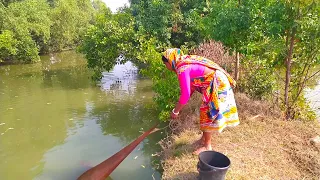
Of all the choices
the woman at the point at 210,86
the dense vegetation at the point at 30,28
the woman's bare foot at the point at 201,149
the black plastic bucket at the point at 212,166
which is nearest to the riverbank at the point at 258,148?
the woman's bare foot at the point at 201,149

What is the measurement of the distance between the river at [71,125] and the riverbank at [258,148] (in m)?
0.70

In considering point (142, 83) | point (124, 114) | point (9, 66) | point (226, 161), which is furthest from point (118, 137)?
point (9, 66)

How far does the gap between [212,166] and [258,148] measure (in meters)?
1.51

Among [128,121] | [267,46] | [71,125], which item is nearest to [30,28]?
[71,125]

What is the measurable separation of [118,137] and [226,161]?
135 inches

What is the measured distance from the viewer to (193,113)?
5512mm

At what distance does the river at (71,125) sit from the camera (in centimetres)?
472

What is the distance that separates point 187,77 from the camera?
316cm

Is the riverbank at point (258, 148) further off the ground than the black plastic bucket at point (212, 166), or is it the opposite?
the black plastic bucket at point (212, 166)

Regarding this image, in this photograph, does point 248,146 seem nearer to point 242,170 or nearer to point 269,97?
point 242,170

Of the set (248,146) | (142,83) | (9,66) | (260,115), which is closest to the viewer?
(248,146)

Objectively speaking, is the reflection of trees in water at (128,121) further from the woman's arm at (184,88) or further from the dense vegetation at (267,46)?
the woman's arm at (184,88)

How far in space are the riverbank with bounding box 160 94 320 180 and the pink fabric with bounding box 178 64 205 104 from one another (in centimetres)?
104

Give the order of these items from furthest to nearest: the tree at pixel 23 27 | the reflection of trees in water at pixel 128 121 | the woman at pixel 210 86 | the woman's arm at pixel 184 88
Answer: the tree at pixel 23 27 → the reflection of trees in water at pixel 128 121 → the woman at pixel 210 86 → the woman's arm at pixel 184 88
